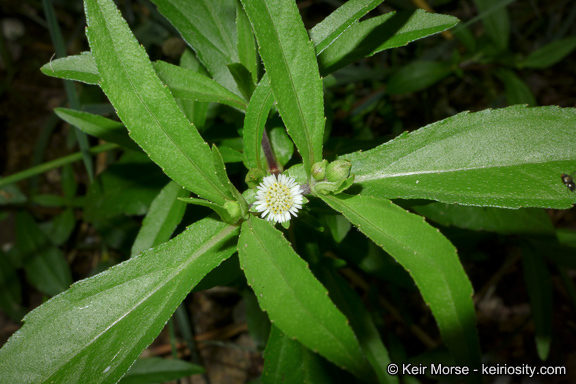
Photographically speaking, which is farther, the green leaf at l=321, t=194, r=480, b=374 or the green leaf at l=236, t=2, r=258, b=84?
the green leaf at l=236, t=2, r=258, b=84

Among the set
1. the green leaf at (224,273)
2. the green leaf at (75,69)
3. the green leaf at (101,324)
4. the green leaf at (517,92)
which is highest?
the green leaf at (517,92)

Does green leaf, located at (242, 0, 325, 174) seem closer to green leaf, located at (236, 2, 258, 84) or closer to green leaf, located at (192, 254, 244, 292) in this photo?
green leaf, located at (236, 2, 258, 84)

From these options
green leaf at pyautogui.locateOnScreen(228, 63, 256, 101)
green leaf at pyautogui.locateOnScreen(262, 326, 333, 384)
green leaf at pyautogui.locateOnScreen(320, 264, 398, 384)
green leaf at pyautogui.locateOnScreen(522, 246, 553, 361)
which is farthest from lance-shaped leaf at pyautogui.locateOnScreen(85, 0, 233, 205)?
Result: green leaf at pyautogui.locateOnScreen(522, 246, 553, 361)

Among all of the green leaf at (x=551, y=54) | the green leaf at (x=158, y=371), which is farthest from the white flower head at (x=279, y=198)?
the green leaf at (x=551, y=54)

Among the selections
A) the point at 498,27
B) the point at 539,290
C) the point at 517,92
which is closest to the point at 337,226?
the point at 539,290

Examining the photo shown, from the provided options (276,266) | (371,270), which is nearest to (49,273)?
(371,270)

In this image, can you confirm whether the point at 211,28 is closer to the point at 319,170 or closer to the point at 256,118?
the point at 256,118

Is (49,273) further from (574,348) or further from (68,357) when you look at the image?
(574,348)

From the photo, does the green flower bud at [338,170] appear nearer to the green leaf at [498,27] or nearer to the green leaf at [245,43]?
the green leaf at [245,43]
